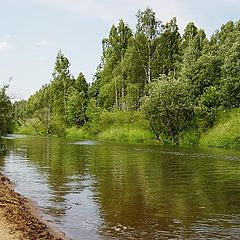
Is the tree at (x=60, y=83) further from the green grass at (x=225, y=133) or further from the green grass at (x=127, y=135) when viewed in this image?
the green grass at (x=225, y=133)

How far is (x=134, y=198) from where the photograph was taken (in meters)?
16.6

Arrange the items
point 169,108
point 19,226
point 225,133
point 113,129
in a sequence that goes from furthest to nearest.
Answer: point 113,129 → point 169,108 → point 225,133 → point 19,226

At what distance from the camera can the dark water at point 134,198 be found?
39.6 feet

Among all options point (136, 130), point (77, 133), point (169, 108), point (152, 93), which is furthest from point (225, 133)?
point (77, 133)

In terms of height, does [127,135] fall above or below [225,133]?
below

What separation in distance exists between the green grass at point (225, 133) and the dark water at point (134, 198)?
2208 centimetres

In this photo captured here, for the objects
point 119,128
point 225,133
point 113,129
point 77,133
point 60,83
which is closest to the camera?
point 225,133

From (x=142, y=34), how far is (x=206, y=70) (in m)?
16.8

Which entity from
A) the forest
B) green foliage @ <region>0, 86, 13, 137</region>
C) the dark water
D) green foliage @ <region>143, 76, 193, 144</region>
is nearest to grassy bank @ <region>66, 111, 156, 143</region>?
the forest

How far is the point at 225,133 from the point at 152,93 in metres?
11.2

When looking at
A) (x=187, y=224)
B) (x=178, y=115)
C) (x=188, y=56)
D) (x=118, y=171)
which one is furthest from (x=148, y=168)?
(x=188, y=56)

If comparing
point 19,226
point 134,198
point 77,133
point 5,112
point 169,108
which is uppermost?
point 169,108

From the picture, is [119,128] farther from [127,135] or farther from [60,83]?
[60,83]

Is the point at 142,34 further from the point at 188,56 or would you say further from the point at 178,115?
the point at 178,115
